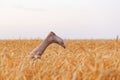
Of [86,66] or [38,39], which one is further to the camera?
[38,39]

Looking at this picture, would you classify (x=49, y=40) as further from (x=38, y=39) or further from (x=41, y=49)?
(x=38, y=39)

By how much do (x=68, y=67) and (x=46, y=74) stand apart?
472 millimetres

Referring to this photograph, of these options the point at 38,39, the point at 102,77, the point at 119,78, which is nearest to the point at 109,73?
the point at 102,77

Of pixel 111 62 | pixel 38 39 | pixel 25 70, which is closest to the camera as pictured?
pixel 25 70

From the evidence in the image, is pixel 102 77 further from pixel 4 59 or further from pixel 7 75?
pixel 4 59

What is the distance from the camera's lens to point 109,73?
2721 mm

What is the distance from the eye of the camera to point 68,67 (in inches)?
143

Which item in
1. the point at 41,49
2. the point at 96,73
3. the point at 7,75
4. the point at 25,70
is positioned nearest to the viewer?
the point at 96,73

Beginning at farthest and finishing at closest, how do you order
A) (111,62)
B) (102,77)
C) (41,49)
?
(41,49), (111,62), (102,77)

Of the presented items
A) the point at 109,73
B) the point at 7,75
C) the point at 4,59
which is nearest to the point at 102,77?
the point at 109,73

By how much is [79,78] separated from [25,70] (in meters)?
0.68

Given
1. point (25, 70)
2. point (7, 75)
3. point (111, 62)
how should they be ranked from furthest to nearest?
1. point (111, 62)
2. point (25, 70)
3. point (7, 75)

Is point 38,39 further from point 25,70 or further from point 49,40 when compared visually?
point 25,70

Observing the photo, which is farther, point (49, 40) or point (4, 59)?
point (49, 40)
